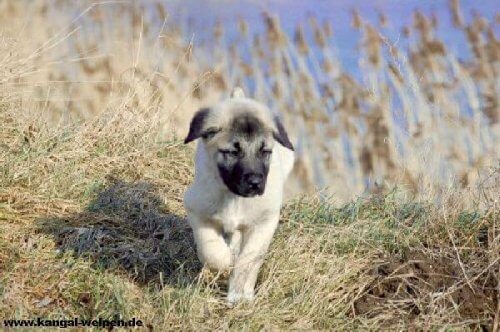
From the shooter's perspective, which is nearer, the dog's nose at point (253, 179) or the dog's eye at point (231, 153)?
the dog's nose at point (253, 179)

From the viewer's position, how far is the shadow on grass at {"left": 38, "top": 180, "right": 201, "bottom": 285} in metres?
5.03

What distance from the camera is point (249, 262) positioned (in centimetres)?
457

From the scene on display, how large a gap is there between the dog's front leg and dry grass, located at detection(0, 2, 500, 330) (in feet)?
0.33

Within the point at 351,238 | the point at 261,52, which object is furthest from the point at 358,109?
the point at 351,238

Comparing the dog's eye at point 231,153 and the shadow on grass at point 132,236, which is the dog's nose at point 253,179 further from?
the shadow on grass at point 132,236

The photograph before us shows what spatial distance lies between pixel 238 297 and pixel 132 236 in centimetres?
130

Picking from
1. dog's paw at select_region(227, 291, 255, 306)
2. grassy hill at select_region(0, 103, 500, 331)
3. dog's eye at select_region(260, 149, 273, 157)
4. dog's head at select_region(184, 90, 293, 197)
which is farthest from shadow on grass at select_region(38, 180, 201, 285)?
dog's eye at select_region(260, 149, 273, 157)

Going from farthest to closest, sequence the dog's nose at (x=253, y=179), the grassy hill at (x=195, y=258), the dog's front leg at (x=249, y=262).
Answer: the dog's front leg at (x=249, y=262) → the grassy hill at (x=195, y=258) → the dog's nose at (x=253, y=179)

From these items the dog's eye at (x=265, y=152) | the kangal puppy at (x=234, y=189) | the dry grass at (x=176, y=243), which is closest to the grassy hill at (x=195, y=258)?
the dry grass at (x=176, y=243)

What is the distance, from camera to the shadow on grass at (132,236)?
5.03m

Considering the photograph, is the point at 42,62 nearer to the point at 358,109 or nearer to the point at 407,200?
the point at 358,109

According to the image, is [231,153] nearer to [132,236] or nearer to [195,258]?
[195,258]

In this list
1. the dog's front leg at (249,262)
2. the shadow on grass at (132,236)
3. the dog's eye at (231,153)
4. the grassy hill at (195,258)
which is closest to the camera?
the dog's eye at (231,153)

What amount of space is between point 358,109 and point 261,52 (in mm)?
1240
